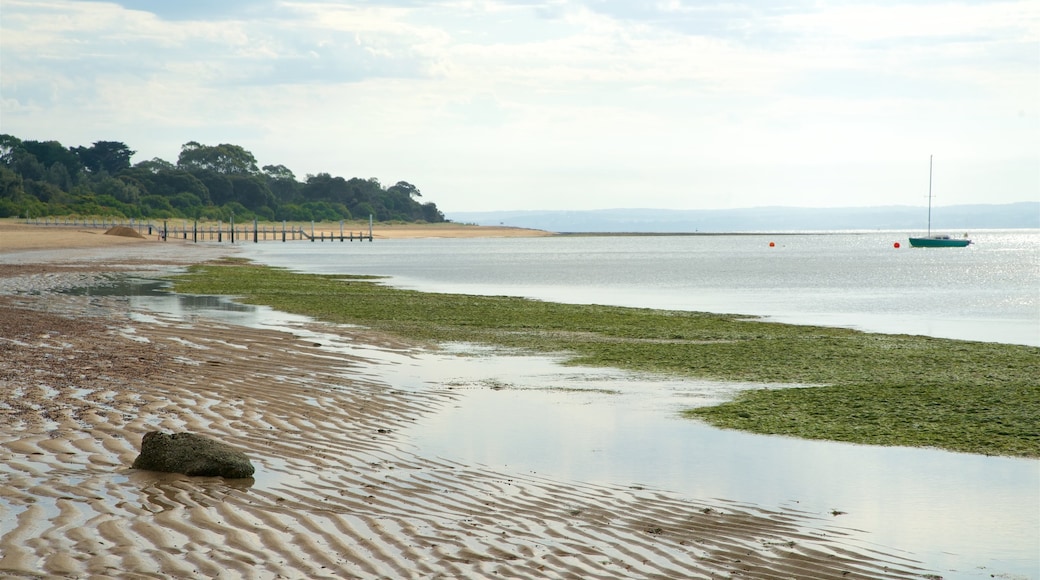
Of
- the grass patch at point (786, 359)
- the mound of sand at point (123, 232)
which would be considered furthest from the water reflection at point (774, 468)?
the mound of sand at point (123, 232)

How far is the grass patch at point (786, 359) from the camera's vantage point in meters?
12.8

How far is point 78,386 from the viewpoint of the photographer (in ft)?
43.5

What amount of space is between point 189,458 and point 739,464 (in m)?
5.38

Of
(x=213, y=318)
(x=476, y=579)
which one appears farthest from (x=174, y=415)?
(x=213, y=318)

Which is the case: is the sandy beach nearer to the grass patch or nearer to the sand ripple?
the sand ripple

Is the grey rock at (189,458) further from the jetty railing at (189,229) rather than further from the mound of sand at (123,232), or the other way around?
the jetty railing at (189,229)

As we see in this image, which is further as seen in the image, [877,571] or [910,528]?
[910,528]

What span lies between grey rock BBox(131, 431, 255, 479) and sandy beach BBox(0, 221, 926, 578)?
0.39 ft

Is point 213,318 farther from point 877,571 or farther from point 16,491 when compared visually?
point 877,571

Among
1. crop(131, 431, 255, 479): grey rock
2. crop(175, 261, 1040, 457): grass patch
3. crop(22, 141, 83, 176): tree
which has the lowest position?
crop(175, 261, 1040, 457): grass patch

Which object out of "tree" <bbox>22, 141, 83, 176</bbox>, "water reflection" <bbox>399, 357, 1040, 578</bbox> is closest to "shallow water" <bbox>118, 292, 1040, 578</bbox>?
"water reflection" <bbox>399, 357, 1040, 578</bbox>

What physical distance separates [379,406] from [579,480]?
4410 millimetres

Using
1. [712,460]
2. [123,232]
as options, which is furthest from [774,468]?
[123,232]

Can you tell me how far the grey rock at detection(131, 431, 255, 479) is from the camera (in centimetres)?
888
